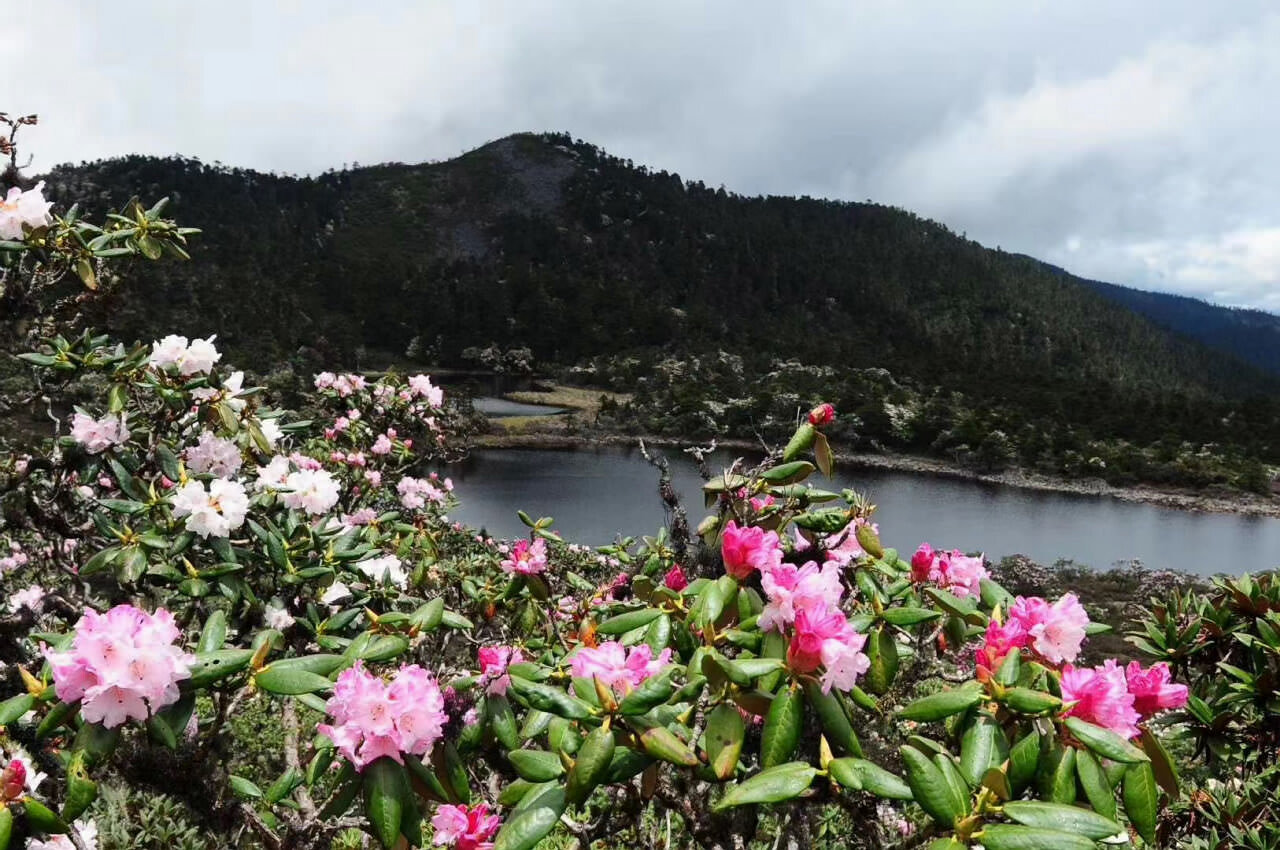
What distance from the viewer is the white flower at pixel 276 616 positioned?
6.40ft

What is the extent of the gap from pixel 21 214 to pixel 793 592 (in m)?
2.41

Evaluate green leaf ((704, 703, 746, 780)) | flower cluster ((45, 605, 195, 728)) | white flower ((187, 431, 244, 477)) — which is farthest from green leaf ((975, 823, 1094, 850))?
white flower ((187, 431, 244, 477))

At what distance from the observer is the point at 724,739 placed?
1057 millimetres

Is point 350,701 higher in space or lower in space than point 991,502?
higher

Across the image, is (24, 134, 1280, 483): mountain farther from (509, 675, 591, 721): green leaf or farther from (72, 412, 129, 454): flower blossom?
(509, 675, 591, 721): green leaf

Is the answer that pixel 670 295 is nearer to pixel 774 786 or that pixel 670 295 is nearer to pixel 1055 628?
pixel 1055 628

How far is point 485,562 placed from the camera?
13.2 ft

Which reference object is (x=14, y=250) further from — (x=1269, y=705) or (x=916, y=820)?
(x=1269, y=705)

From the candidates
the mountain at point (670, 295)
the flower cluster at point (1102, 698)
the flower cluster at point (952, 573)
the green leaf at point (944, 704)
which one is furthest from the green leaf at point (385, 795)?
the mountain at point (670, 295)

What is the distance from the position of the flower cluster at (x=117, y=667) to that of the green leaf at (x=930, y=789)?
42.6 inches

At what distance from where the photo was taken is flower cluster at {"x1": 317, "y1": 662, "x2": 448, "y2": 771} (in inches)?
40.8

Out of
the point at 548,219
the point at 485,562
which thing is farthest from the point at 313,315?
the point at 485,562

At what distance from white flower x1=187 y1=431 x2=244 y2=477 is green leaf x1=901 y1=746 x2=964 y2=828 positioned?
2.09 metres

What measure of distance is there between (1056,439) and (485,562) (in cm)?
3421
